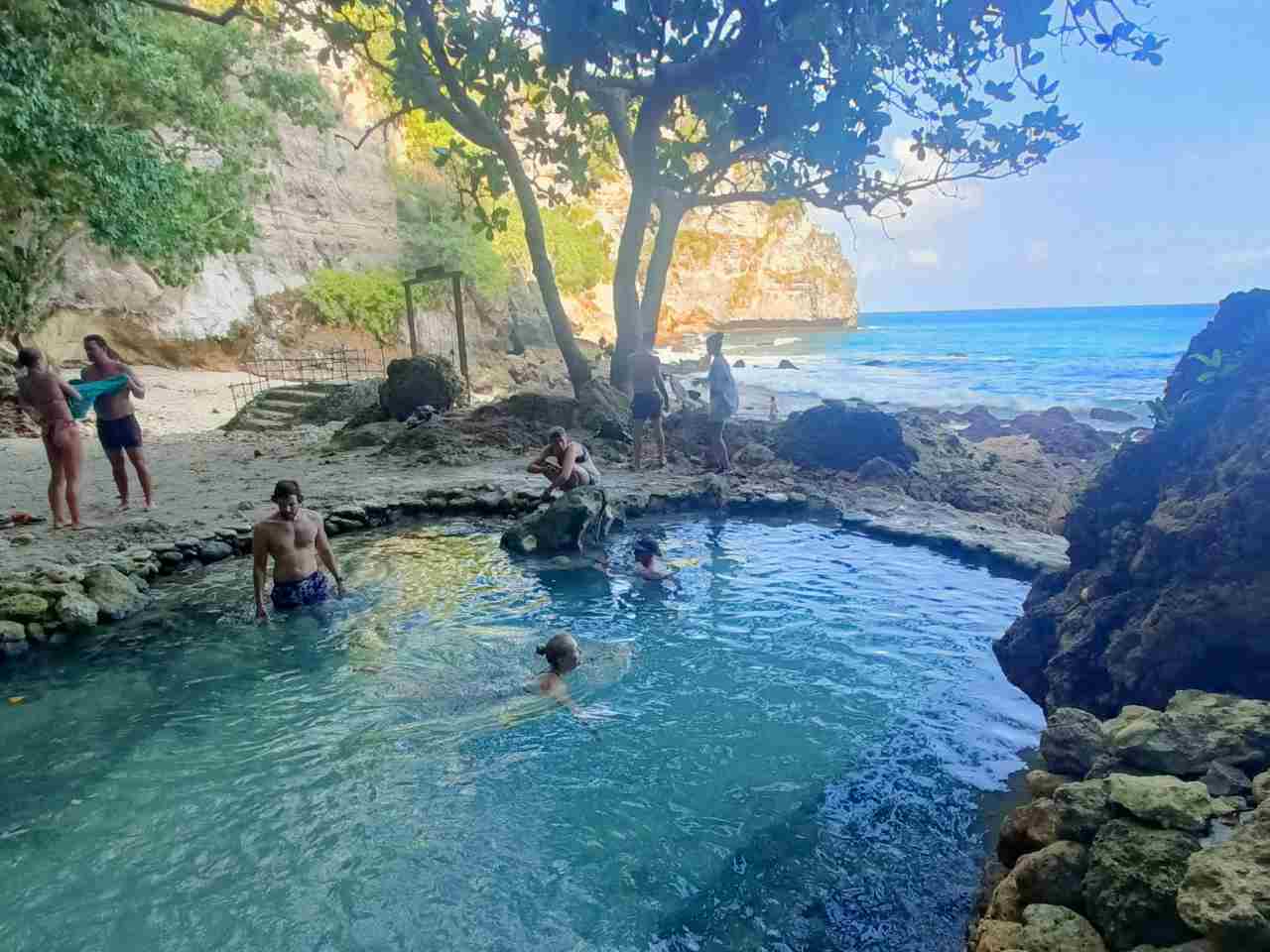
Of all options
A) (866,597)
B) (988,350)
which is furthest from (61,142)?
(988,350)

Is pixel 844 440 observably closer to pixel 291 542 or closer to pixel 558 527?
pixel 558 527

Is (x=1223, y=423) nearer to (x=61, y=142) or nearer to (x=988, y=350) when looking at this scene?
(x=61, y=142)

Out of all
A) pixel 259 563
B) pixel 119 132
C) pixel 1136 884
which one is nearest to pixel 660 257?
pixel 119 132

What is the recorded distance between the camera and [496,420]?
1305 cm

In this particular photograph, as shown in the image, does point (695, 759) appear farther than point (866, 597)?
No

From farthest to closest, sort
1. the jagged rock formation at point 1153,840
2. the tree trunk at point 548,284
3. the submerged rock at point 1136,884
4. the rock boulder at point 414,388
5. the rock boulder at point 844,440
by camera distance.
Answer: the rock boulder at point 414,388 → the tree trunk at point 548,284 → the rock boulder at point 844,440 → the submerged rock at point 1136,884 → the jagged rock formation at point 1153,840

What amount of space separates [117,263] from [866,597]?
2231cm

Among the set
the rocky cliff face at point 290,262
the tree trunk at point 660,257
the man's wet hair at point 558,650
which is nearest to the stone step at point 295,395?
the rocky cliff face at point 290,262

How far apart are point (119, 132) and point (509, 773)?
12.8 metres

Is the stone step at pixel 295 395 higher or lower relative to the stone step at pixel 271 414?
higher

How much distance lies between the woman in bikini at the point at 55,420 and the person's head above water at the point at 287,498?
338cm

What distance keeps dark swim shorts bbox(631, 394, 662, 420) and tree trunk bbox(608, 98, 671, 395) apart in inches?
133

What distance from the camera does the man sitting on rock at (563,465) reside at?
8727 millimetres

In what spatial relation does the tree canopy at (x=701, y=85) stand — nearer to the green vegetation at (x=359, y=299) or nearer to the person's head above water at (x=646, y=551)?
the person's head above water at (x=646, y=551)
